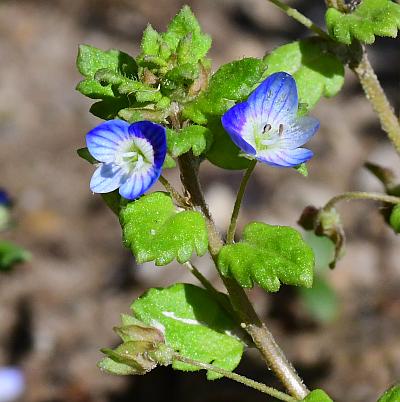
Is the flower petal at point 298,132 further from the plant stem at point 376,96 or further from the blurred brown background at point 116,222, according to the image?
the blurred brown background at point 116,222

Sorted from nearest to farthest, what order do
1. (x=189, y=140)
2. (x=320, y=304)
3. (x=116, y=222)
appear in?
(x=189, y=140)
(x=320, y=304)
(x=116, y=222)

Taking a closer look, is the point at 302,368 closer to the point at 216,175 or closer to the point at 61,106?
the point at 216,175

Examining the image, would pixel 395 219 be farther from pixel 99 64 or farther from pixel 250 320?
pixel 99 64

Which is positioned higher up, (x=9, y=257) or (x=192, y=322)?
(x=192, y=322)

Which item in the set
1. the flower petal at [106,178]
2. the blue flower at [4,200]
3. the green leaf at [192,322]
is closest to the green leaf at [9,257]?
the blue flower at [4,200]

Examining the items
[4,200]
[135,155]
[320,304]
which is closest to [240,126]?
[135,155]

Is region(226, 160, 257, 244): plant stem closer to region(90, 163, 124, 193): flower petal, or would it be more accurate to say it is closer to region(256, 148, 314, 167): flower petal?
region(256, 148, 314, 167): flower petal

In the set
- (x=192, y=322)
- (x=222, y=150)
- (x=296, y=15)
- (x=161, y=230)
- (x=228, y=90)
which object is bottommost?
(x=192, y=322)

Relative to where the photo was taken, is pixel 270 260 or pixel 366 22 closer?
pixel 270 260
